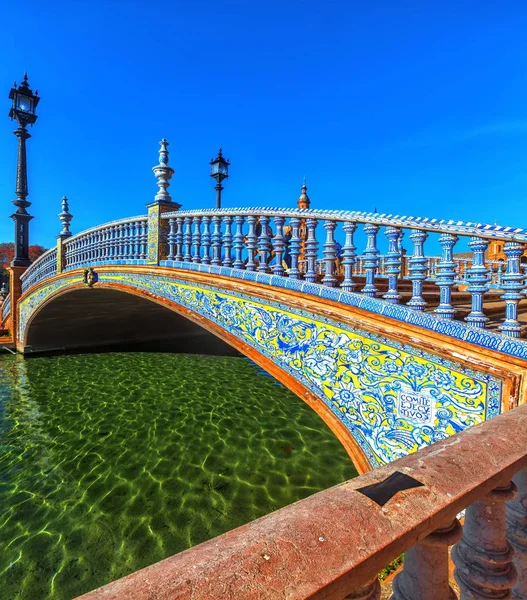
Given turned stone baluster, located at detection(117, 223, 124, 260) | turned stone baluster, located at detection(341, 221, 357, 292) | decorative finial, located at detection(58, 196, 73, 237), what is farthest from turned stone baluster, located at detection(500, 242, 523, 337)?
decorative finial, located at detection(58, 196, 73, 237)

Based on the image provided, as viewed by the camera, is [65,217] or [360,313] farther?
[65,217]

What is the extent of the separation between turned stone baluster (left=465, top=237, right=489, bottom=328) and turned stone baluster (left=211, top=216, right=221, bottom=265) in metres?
3.33

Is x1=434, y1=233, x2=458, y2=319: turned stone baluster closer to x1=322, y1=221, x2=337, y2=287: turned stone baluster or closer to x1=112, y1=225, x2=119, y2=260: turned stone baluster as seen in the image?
x1=322, y1=221, x2=337, y2=287: turned stone baluster

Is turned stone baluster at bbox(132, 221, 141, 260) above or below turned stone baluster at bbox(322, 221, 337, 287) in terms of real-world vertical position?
above

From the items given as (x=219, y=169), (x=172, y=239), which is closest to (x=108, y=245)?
(x=172, y=239)

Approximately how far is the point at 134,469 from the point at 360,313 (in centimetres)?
403

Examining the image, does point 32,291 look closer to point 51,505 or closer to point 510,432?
point 51,505

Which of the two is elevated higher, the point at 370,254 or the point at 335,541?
the point at 370,254

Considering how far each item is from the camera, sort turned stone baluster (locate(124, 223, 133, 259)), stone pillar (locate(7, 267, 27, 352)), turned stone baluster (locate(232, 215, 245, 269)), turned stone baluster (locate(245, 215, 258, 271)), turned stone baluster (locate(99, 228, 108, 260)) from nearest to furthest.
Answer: turned stone baluster (locate(245, 215, 258, 271)) → turned stone baluster (locate(232, 215, 245, 269)) → turned stone baluster (locate(124, 223, 133, 259)) → turned stone baluster (locate(99, 228, 108, 260)) → stone pillar (locate(7, 267, 27, 352))

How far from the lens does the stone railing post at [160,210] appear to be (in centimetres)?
623

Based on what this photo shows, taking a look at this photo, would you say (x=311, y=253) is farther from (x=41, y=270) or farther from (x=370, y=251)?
(x=41, y=270)

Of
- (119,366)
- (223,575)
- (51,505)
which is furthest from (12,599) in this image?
(119,366)

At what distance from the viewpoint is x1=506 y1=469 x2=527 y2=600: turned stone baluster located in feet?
3.96

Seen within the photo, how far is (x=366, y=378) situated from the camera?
3.08 m
